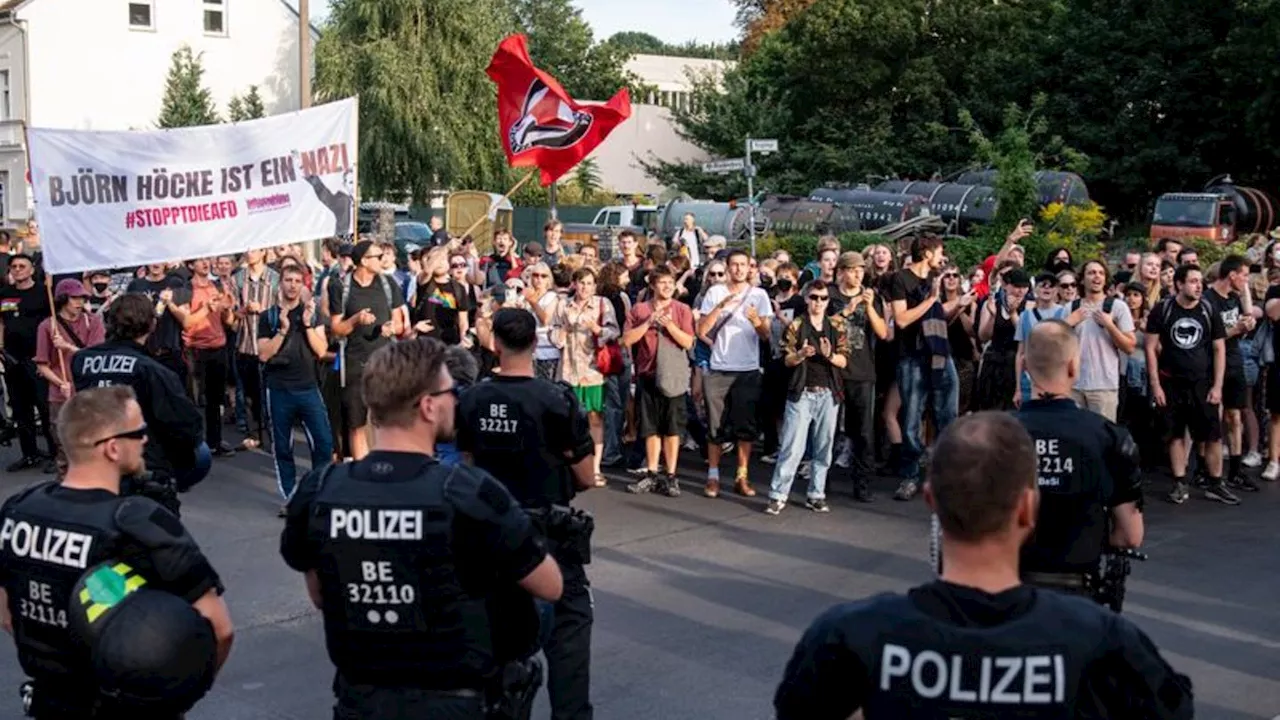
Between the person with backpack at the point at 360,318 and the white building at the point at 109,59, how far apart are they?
37.8m

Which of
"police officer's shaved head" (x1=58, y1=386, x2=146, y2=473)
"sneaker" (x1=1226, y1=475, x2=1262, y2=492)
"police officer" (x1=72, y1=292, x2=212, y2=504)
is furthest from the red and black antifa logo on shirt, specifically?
"police officer's shaved head" (x1=58, y1=386, x2=146, y2=473)

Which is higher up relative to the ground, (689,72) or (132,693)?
(689,72)

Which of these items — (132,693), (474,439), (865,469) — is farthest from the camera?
(865,469)

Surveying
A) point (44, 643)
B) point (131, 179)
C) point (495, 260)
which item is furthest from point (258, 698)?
point (495, 260)

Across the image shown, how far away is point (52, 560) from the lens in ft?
13.0

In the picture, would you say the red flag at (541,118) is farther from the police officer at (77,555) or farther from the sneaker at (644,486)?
the police officer at (77,555)

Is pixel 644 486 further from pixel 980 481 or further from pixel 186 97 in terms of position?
pixel 186 97

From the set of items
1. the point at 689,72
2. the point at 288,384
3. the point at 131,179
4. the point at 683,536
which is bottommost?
the point at 683,536

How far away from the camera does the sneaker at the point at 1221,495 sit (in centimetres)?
1117

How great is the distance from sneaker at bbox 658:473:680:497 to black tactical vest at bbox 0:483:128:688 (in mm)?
7791

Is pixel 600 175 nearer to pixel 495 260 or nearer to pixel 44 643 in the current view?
pixel 495 260

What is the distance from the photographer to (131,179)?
10922mm

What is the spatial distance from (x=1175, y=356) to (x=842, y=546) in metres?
3.44

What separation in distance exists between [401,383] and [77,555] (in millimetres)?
993
